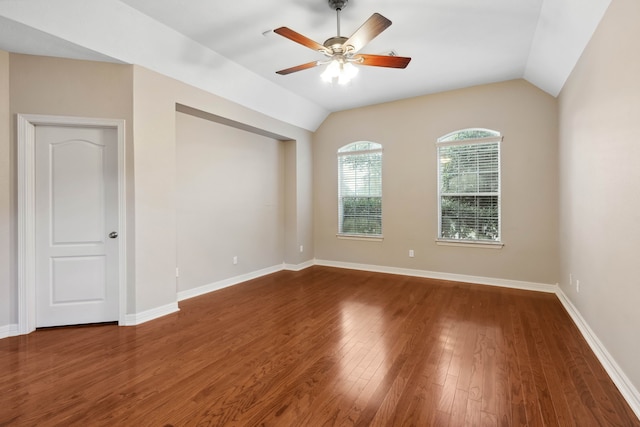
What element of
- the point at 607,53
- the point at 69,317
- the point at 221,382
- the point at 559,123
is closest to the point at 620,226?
the point at 607,53

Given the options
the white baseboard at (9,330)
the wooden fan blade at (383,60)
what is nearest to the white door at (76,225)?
the white baseboard at (9,330)

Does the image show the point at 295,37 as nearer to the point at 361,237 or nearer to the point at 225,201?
the point at 225,201

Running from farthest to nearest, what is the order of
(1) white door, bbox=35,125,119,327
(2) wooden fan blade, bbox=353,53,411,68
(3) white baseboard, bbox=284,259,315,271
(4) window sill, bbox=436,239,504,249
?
(3) white baseboard, bbox=284,259,315,271 < (4) window sill, bbox=436,239,504,249 < (1) white door, bbox=35,125,119,327 < (2) wooden fan blade, bbox=353,53,411,68

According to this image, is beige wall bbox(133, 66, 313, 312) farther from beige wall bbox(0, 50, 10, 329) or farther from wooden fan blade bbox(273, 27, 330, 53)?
wooden fan blade bbox(273, 27, 330, 53)

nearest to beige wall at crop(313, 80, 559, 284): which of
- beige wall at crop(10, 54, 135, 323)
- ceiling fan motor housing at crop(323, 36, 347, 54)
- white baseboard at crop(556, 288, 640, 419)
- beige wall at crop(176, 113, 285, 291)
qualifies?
beige wall at crop(176, 113, 285, 291)

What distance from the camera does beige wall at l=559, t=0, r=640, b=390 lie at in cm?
192

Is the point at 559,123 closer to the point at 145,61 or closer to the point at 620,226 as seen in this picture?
the point at 620,226

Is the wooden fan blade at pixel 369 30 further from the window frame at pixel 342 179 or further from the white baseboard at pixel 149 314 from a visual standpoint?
the white baseboard at pixel 149 314

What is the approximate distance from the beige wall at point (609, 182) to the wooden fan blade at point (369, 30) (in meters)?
1.55

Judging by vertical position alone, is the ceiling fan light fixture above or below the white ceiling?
below

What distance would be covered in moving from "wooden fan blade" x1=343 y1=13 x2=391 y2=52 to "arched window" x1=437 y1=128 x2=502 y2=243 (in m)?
2.90

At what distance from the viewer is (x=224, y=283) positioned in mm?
4695

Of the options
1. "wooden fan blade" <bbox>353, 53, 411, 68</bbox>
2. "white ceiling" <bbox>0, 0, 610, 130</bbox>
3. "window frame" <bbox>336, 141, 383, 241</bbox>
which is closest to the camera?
"white ceiling" <bbox>0, 0, 610, 130</bbox>

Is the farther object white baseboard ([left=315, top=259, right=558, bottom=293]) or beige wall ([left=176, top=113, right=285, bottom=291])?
white baseboard ([left=315, top=259, right=558, bottom=293])
